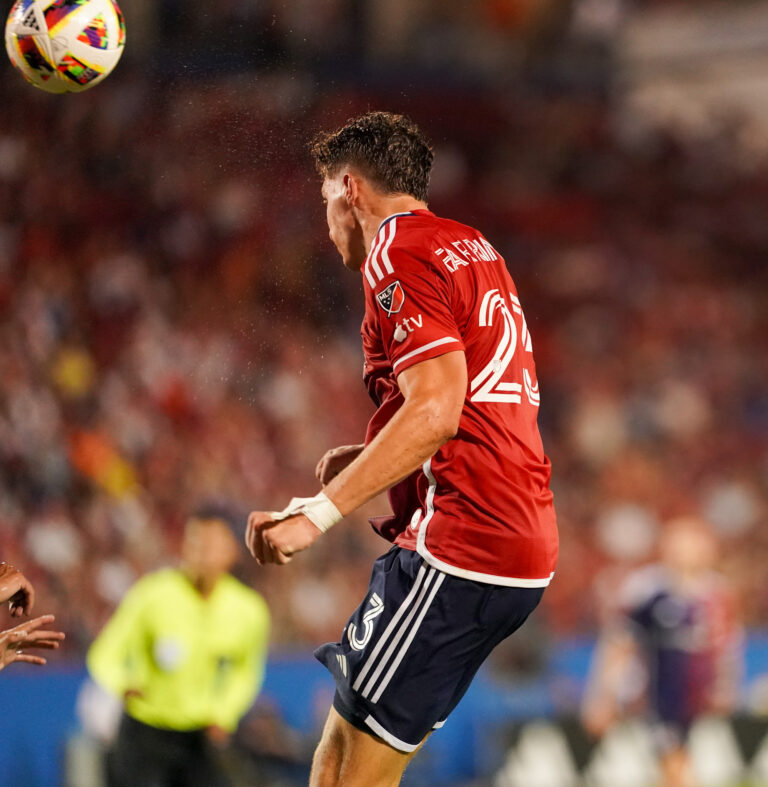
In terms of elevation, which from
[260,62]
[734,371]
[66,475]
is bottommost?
[734,371]

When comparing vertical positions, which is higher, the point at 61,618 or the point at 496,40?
the point at 496,40

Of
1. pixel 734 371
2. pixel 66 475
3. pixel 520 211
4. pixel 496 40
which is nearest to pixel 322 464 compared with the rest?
pixel 66 475

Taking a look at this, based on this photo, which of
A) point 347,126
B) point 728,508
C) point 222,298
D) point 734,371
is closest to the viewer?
point 347,126

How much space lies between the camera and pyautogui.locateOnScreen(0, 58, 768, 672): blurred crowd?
6.57 metres

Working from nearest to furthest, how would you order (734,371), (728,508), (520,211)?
1. (728,508)
2. (734,371)
3. (520,211)

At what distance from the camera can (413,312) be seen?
2645mm

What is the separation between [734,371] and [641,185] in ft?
10.5

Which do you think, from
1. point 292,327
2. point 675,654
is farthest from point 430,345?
point 292,327

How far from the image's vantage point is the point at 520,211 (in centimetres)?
1313

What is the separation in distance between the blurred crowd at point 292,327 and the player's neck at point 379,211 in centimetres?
100

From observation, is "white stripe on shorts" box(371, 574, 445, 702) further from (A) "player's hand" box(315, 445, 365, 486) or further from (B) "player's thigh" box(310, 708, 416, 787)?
(A) "player's hand" box(315, 445, 365, 486)

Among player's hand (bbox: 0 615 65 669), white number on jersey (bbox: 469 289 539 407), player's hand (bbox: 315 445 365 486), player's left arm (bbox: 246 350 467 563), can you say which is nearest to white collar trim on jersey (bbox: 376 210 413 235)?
white number on jersey (bbox: 469 289 539 407)

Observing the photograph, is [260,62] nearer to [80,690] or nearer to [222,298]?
[80,690]

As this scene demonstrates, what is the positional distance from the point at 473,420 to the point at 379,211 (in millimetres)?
644
